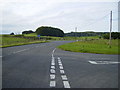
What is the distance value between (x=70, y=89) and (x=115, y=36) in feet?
333

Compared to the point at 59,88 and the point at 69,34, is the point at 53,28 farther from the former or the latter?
the point at 59,88

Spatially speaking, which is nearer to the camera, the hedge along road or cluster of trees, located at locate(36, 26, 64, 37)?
the hedge along road

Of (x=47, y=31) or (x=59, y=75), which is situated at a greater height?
(x=47, y=31)

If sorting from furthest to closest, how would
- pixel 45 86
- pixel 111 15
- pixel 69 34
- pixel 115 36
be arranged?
pixel 69 34, pixel 115 36, pixel 111 15, pixel 45 86

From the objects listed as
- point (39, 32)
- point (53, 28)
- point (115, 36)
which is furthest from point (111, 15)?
point (53, 28)

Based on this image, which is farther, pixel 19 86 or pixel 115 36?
pixel 115 36

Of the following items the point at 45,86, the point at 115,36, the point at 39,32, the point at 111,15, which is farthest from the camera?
the point at 39,32

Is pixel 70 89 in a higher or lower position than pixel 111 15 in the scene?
lower

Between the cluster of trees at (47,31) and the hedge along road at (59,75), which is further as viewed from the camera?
the cluster of trees at (47,31)

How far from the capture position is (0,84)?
4.91m

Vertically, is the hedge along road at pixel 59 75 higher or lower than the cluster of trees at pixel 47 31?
lower

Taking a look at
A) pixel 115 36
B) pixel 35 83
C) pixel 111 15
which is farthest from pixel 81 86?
pixel 115 36

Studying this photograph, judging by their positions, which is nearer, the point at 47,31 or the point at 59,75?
the point at 59,75

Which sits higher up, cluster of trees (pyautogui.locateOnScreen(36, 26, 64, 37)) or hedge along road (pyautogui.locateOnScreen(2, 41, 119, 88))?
cluster of trees (pyautogui.locateOnScreen(36, 26, 64, 37))
